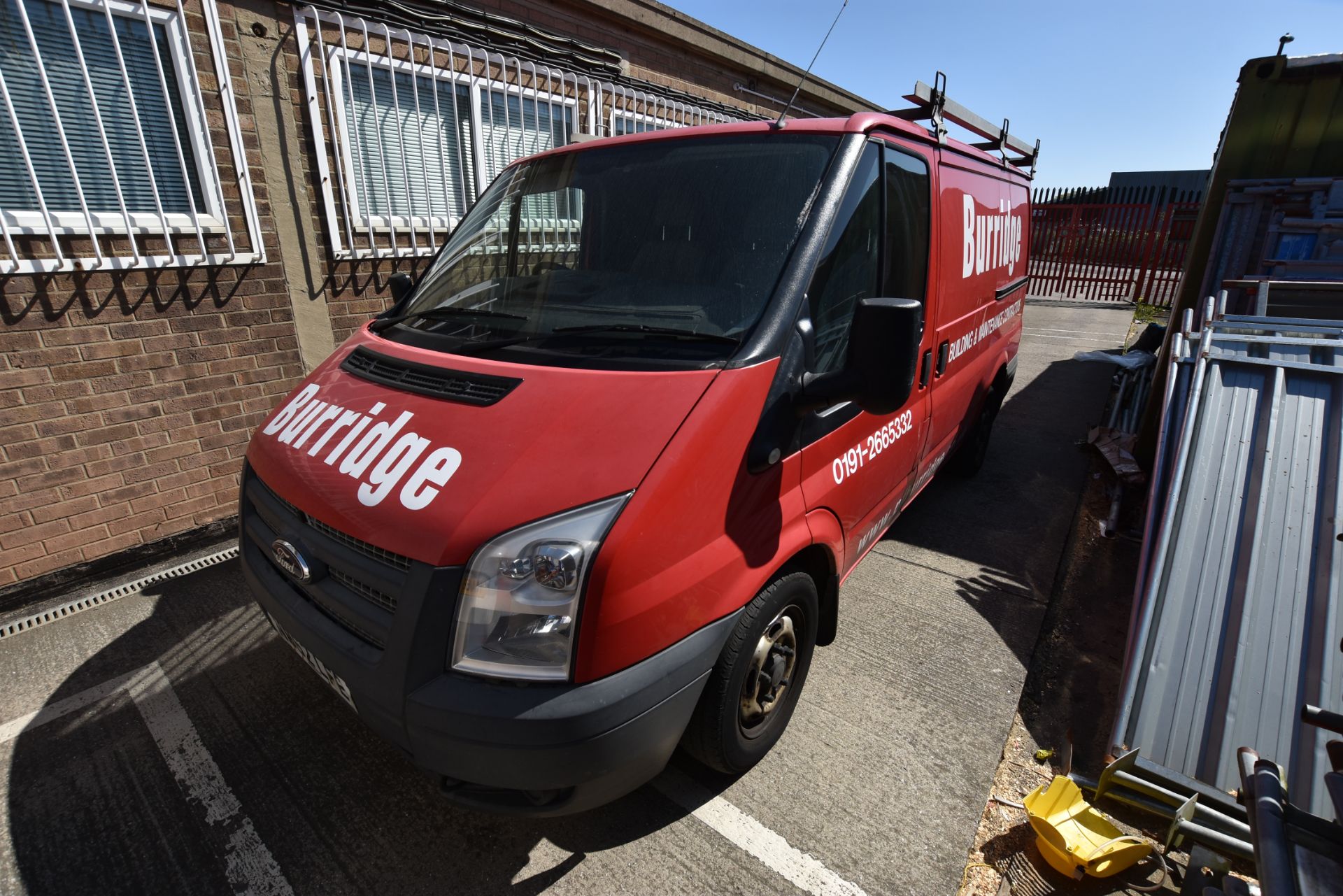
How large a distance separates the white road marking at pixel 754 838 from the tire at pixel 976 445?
10.7 ft

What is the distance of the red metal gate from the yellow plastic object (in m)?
14.5

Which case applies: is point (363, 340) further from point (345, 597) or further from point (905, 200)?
point (905, 200)

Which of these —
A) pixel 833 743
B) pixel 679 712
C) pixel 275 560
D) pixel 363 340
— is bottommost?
pixel 833 743

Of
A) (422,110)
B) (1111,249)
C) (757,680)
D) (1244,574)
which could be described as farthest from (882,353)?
(1111,249)

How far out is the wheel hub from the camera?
2123 mm

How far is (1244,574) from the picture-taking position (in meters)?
2.42

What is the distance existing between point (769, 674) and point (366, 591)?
1326 millimetres

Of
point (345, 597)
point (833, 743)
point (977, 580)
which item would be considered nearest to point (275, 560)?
point (345, 597)

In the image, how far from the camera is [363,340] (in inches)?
101

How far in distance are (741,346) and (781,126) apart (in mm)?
1033

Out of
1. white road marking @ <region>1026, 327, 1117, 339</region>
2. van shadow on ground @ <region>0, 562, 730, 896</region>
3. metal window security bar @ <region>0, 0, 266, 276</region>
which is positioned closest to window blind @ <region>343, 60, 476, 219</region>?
metal window security bar @ <region>0, 0, 266, 276</region>

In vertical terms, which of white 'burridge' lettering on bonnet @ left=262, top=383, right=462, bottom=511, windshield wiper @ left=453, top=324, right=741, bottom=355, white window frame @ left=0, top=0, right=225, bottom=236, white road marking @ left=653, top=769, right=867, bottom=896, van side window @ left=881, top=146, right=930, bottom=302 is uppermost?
white window frame @ left=0, top=0, right=225, bottom=236

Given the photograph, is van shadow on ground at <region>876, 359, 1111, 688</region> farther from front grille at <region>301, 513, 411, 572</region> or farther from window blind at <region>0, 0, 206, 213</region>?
window blind at <region>0, 0, 206, 213</region>

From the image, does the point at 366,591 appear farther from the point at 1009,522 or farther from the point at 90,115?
the point at 1009,522
